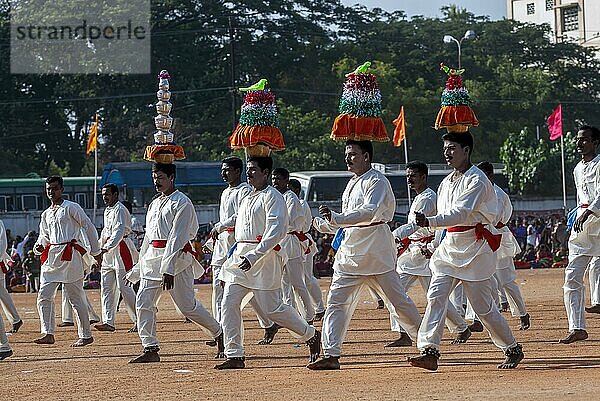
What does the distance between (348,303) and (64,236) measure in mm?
5375

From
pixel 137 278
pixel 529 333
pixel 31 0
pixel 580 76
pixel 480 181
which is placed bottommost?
pixel 529 333

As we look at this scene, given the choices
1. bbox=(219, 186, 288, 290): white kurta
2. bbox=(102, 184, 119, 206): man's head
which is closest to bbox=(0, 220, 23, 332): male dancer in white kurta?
bbox=(102, 184, 119, 206): man's head

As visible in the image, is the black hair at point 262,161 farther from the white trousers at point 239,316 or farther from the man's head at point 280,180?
the man's head at point 280,180

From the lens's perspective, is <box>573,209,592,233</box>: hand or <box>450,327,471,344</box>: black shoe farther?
<box>450,327,471,344</box>: black shoe

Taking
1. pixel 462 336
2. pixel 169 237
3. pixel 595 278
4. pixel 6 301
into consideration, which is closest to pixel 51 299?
pixel 6 301

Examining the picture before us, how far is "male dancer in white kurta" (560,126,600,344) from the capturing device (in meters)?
11.9

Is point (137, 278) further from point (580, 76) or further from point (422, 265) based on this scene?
point (580, 76)

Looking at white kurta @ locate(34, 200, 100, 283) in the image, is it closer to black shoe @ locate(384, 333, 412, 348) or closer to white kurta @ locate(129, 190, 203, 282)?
white kurta @ locate(129, 190, 203, 282)

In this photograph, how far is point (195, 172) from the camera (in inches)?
1736

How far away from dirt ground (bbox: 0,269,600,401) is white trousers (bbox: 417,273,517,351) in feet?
0.96

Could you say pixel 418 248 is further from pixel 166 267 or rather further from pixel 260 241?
pixel 166 267

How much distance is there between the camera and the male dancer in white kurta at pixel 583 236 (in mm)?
11922

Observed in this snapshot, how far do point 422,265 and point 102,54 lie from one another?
39484mm

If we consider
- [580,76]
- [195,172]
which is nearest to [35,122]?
[195,172]
